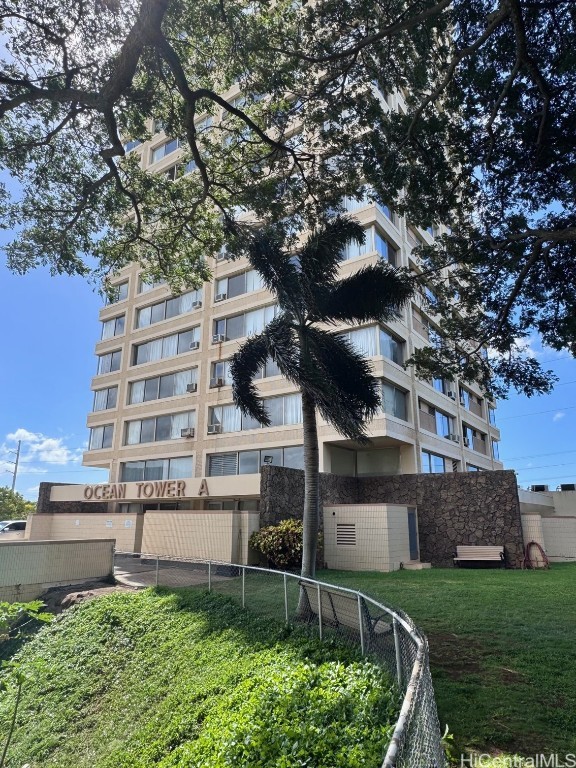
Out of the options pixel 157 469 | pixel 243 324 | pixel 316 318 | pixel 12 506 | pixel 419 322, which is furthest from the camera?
pixel 12 506

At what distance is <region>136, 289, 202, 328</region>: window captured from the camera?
95.9 ft

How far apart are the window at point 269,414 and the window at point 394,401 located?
380 centimetres

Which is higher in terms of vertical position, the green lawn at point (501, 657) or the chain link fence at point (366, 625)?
the chain link fence at point (366, 625)

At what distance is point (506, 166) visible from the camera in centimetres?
1054

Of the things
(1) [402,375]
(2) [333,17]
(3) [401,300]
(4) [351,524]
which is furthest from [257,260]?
(1) [402,375]

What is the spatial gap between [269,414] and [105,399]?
15842 mm

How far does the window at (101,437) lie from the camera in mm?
31969

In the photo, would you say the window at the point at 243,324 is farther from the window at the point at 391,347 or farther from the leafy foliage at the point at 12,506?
the leafy foliage at the point at 12,506

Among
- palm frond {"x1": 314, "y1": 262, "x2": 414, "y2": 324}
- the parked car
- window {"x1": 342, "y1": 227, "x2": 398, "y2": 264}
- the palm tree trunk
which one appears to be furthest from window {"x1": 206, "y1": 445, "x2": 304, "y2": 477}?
the parked car

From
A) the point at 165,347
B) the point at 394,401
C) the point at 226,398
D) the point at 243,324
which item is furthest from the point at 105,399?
the point at 394,401

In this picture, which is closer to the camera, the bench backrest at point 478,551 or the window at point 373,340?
the bench backrest at point 478,551

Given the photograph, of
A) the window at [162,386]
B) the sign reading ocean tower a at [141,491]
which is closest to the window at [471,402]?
the window at [162,386]

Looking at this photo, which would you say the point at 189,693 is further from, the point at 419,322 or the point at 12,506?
the point at 12,506

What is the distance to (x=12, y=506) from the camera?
4709 cm
